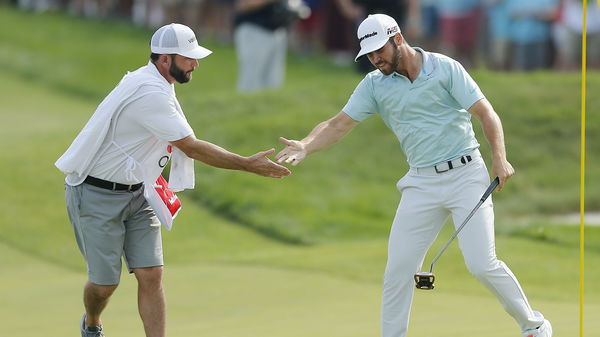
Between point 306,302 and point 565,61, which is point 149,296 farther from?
point 565,61

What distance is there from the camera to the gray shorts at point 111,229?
8.00 m

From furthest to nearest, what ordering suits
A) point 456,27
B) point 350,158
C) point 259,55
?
point 456,27 → point 259,55 → point 350,158

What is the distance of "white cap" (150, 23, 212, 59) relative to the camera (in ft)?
25.6

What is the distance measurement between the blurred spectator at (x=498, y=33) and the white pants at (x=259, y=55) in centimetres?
416

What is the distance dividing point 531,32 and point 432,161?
41.9 feet

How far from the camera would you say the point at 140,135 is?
7.87 meters

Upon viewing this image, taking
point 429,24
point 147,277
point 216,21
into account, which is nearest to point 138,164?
point 147,277

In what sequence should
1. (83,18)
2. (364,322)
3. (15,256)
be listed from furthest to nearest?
(83,18)
(15,256)
(364,322)

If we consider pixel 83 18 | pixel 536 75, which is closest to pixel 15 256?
pixel 536 75

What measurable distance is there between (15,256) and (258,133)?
4.21 metres

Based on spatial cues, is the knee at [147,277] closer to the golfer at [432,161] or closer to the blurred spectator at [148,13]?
the golfer at [432,161]

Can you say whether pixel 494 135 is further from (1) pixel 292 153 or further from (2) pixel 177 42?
(2) pixel 177 42

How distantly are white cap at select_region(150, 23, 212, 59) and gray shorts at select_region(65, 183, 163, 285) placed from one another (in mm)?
951

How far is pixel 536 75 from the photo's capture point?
59.0 feet
